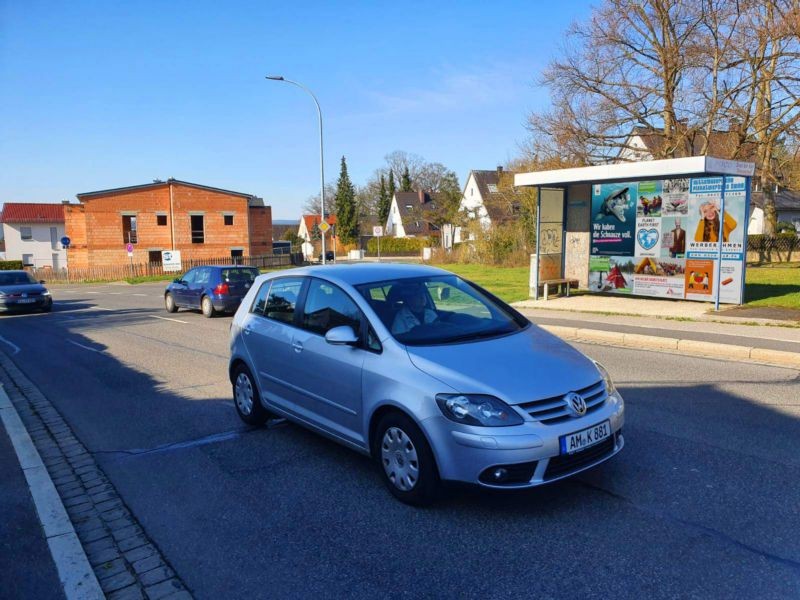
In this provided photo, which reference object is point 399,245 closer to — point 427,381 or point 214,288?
point 214,288

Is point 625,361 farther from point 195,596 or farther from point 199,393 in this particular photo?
point 195,596

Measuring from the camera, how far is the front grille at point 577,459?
391 cm

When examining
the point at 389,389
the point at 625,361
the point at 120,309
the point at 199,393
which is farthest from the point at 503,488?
the point at 120,309

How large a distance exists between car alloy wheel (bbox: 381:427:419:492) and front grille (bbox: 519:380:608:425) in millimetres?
820

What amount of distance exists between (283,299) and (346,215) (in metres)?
72.2

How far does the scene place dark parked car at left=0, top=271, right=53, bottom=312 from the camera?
1934 cm

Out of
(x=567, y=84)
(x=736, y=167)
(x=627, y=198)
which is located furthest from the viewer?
(x=567, y=84)

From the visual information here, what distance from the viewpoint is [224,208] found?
56750 mm

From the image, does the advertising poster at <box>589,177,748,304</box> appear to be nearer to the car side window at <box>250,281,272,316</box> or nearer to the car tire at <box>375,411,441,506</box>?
the car side window at <box>250,281,272,316</box>

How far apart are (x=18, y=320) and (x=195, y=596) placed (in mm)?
18036

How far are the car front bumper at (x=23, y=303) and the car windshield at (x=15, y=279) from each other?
3.74ft

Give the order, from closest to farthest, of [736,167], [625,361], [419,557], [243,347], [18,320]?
[419,557]
[243,347]
[625,361]
[736,167]
[18,320]

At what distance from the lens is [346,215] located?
7706 centimetres

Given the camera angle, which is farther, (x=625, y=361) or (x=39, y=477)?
(x=625, y=361)
